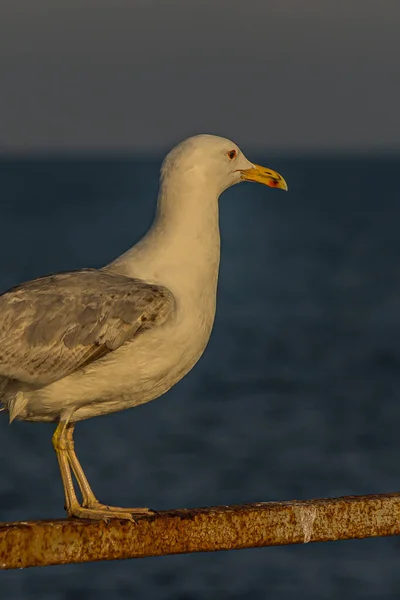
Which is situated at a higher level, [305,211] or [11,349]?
[305,211]

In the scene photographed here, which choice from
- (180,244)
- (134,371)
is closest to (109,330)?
(134,371)

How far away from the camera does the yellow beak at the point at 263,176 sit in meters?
8.22

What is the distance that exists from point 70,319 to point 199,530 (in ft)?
5.97

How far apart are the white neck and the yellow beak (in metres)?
0.48

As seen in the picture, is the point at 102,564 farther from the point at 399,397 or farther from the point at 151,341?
the point at 399,397

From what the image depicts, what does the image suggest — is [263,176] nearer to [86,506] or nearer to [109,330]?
[109,330]

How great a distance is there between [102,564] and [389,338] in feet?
89.7

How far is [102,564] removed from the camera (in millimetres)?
18141

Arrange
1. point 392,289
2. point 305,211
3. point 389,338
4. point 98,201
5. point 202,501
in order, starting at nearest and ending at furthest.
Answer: point 202,501 < point 389,338 < point 392,289 < point 305,211 < point 98,201

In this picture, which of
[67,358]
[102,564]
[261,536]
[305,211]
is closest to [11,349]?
[67,358]

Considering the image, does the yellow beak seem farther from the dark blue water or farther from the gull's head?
the dark blue water

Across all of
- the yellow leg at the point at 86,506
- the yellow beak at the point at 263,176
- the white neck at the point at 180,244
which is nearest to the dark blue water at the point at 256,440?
the yellow beak at the point at 263,176

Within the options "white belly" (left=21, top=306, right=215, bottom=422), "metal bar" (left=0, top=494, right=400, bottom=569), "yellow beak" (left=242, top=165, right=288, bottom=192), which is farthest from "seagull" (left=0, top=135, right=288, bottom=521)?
"metal bar" (left=0, top=494, right=400, bottom=569)

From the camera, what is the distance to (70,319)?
285 inches
